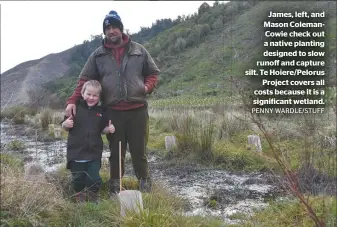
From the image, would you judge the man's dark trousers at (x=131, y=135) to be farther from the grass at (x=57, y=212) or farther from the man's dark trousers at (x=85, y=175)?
the grass at (x=57, y=212)

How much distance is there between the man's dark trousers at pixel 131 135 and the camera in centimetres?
373

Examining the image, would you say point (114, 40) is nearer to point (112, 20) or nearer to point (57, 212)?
point (112, 20)

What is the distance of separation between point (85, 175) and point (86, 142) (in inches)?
12.5

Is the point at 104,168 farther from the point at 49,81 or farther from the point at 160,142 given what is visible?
the point at 160,142

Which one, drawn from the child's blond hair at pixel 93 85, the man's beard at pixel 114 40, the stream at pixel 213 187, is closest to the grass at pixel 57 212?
the stream at pixel 213 187

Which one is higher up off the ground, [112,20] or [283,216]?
[112,20]

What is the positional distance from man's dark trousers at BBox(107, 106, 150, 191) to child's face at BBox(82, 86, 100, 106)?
22cm

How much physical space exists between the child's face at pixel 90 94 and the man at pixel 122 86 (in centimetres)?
13

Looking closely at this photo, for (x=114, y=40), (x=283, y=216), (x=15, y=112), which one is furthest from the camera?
(x=15, y=112)

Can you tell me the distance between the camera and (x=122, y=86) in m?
3.64

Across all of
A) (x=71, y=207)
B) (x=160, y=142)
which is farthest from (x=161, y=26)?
(x=71, y=207)

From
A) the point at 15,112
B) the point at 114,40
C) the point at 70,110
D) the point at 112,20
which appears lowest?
the point at 15,112

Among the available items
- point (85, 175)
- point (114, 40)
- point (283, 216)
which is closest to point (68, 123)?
point (85, 175)

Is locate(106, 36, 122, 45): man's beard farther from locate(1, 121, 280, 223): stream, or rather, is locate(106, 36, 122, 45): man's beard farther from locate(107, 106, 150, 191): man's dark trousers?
locate(1, 121, 280, 223): stream
